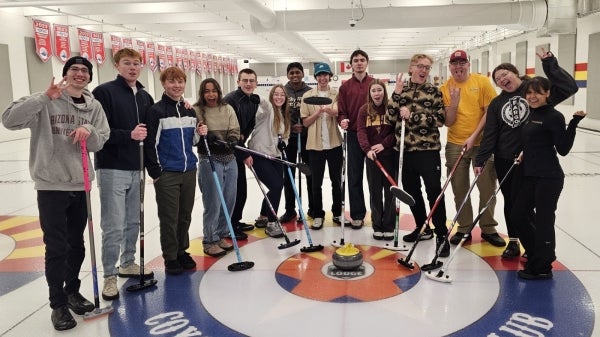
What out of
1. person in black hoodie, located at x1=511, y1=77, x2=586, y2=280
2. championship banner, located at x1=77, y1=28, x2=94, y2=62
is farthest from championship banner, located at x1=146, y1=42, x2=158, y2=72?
person in black hoodie, located at x1=511, y1=77, x2=586, y2=280

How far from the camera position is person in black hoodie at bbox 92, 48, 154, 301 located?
2.99 m

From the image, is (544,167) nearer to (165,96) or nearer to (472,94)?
(472,94)

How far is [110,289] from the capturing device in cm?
305

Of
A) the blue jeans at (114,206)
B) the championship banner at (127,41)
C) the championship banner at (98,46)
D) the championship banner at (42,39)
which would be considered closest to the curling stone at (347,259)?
the blue jeans at (114,206)

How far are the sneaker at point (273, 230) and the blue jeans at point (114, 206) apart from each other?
137 cm

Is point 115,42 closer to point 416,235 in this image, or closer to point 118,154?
point 118,154

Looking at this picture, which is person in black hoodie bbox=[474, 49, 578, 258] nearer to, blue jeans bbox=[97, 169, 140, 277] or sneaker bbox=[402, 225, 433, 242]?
sneaker bbox=[402, 225, 433, 242]

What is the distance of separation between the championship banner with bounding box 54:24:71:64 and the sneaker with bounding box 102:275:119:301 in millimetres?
13340

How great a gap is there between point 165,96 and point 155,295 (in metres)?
1.33

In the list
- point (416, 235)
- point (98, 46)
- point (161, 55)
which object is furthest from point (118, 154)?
point (161, 55)

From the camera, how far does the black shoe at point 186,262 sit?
11.6 feet

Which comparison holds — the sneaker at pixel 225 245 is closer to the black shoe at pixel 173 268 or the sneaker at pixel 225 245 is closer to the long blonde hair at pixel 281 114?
the black shoe at pixel 173 268

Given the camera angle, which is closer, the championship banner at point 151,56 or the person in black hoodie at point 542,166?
the person in black hoodie at point 542,166

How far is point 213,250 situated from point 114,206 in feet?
3.37
